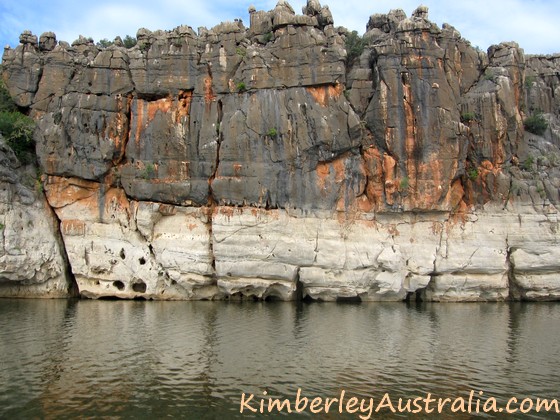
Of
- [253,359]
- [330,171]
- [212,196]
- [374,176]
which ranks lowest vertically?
[253,359]

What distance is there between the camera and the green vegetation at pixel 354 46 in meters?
40.0

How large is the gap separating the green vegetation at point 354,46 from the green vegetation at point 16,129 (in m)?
23.7

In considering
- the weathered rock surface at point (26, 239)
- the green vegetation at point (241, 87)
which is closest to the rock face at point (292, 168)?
the green vegetation at point (241, 87)

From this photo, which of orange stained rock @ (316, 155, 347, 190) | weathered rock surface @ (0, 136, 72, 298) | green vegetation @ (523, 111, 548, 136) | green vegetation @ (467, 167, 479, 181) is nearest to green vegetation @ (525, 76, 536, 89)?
green vegetation @ (523, 111, 548, 136)

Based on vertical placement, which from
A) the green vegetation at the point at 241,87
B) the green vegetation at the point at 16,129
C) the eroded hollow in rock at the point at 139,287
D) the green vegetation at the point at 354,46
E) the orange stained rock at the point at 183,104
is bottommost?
the eroded hollow in rock at the point at 139,287

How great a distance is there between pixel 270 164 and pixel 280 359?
61.8 ft

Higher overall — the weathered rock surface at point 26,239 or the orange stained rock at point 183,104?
the orange stained rock at point 183,104

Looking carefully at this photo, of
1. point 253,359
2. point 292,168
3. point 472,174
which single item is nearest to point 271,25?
point 292,168

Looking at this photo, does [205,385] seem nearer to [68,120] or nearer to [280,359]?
[280,359]

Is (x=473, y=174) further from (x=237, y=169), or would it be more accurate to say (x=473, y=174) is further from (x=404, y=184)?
(x=237, y=169)

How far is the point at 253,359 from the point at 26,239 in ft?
72.4

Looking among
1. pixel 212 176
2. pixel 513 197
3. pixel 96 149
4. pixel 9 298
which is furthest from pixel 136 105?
pixel 513 197

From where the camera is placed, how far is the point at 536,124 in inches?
1631

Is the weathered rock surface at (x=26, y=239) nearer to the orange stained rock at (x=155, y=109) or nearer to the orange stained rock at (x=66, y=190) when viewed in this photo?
the orange stained rock at (x=66, y=190)
